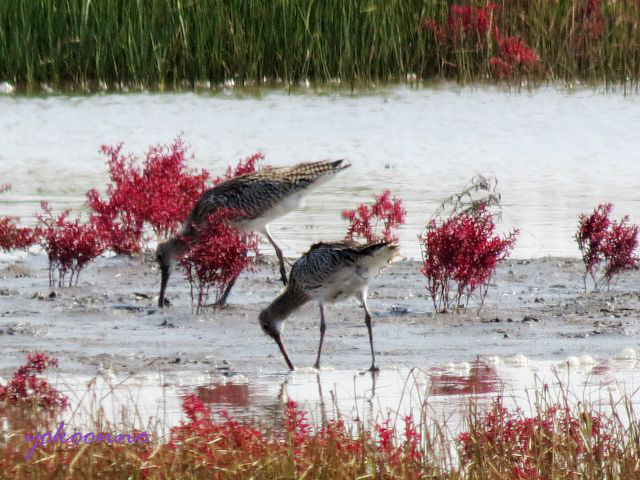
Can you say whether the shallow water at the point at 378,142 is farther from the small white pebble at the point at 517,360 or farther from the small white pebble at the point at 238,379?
the small white pebble at the point at 238,379

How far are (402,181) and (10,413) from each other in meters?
10.1

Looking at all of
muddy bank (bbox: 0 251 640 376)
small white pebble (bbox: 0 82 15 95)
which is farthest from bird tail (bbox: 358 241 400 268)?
small white pebble (bbox: 0 82 15 95)

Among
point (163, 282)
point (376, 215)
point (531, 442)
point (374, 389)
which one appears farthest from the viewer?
point (376, 215)

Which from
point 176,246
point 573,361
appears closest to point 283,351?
point 573,361

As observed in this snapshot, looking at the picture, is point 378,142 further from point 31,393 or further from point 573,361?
point 31,393

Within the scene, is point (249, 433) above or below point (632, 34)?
below

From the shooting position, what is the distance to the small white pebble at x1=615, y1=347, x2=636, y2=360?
7970mm

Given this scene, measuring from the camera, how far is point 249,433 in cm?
525

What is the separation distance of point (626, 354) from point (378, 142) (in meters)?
10.3

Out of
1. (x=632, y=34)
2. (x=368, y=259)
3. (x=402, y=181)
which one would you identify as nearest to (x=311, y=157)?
(x=402, y=181)

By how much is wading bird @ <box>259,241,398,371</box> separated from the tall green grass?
12.2m

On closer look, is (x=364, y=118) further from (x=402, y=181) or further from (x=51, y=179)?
(x=51, y=179)

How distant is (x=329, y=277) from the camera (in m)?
8.48

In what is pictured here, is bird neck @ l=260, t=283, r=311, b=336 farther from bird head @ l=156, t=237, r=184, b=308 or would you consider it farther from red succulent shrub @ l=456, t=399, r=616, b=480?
red succulent shrub @ l=456, t=399, r=616, b=480
